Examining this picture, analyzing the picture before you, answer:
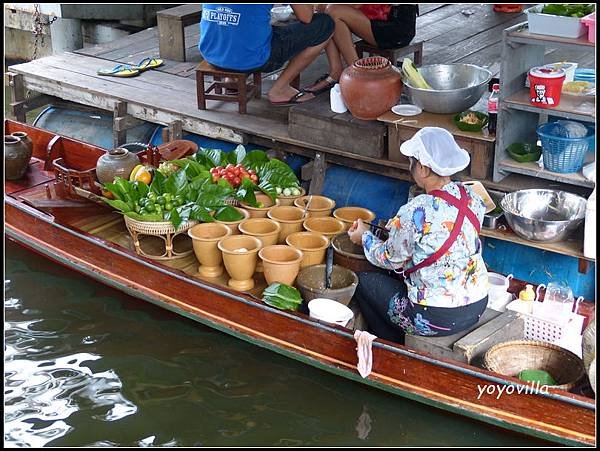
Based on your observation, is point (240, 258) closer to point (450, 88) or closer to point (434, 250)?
point (434, 250)

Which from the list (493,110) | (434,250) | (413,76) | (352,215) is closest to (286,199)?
(352,215)

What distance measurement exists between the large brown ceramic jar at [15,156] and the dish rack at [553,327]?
3806 millimetres

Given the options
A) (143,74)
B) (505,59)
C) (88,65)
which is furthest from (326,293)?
(88,65)

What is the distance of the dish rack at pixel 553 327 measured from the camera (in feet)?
17.3

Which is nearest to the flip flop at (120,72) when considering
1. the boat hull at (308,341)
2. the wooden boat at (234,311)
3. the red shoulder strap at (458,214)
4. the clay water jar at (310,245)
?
the wooden boat at (234,311)

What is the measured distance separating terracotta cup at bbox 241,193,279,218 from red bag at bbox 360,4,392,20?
1980 mm

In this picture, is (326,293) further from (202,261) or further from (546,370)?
(546,370)

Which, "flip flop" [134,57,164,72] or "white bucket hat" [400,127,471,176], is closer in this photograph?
"white bucket hat" [400,127,471,176]

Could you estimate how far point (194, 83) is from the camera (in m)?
8.00

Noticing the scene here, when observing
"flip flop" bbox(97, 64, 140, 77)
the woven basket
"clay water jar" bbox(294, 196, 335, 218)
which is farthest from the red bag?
the woven basket

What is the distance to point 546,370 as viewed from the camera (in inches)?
199

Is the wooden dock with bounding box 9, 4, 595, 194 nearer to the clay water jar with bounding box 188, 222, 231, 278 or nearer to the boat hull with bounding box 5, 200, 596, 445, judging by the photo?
the clay water jar with bounding box 188, 222, 231, 278

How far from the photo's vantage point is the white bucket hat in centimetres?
477

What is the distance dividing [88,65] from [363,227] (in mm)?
4122
